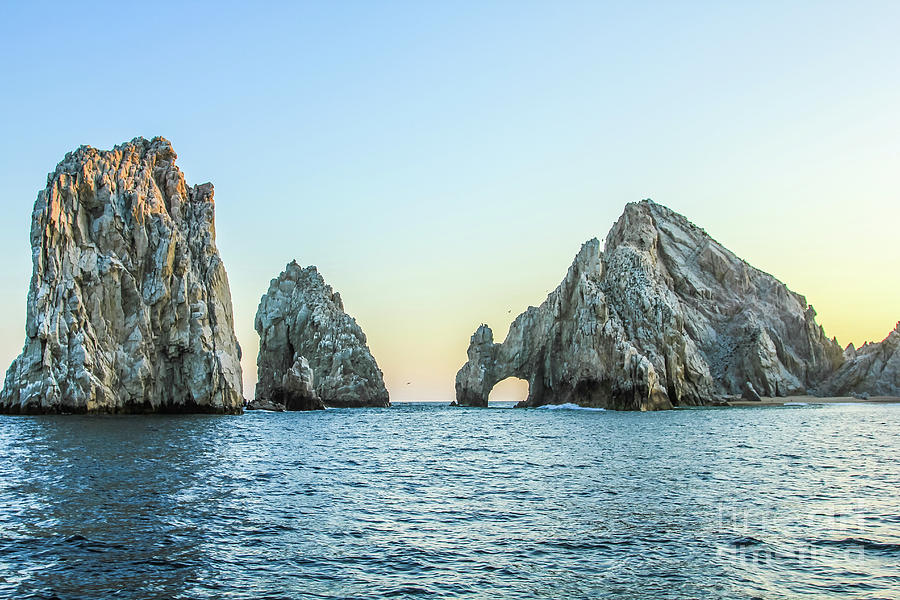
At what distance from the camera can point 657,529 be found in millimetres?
18672

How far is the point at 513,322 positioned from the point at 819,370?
2720 inches

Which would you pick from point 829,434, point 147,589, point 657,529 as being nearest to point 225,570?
point 147,589

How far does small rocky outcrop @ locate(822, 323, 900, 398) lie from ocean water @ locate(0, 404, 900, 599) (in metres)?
118

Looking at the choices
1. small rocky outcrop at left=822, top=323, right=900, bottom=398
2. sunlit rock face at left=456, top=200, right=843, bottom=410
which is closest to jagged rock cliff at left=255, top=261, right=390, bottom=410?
sunlit rock face at left=456, top=200, right=843, bottom=410

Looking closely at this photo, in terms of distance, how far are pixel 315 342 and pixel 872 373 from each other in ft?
369

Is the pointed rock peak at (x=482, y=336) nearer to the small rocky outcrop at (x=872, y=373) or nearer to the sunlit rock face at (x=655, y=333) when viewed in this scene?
the sunlit rock face at (x=655, y=333)

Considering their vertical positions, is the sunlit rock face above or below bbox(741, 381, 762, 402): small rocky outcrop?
above

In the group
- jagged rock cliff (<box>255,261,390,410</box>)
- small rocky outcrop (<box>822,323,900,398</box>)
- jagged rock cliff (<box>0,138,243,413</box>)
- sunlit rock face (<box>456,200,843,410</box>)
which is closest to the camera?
jagged rock cliff (<box>0,138,243,413</box>)

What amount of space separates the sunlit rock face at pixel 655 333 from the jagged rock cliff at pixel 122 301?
55.1 meters

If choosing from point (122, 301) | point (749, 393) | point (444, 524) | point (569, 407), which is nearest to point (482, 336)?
point (569, 407)

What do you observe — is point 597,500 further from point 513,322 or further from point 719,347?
point 719,347

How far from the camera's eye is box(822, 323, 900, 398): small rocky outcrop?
136 meters

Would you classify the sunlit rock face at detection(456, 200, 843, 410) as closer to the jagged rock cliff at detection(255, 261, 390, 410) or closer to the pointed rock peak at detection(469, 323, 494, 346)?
the pointed rock peak at detection(469, 323, 494, 346)

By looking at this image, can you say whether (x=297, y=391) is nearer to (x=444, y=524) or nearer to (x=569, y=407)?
(x=569, y=407)
